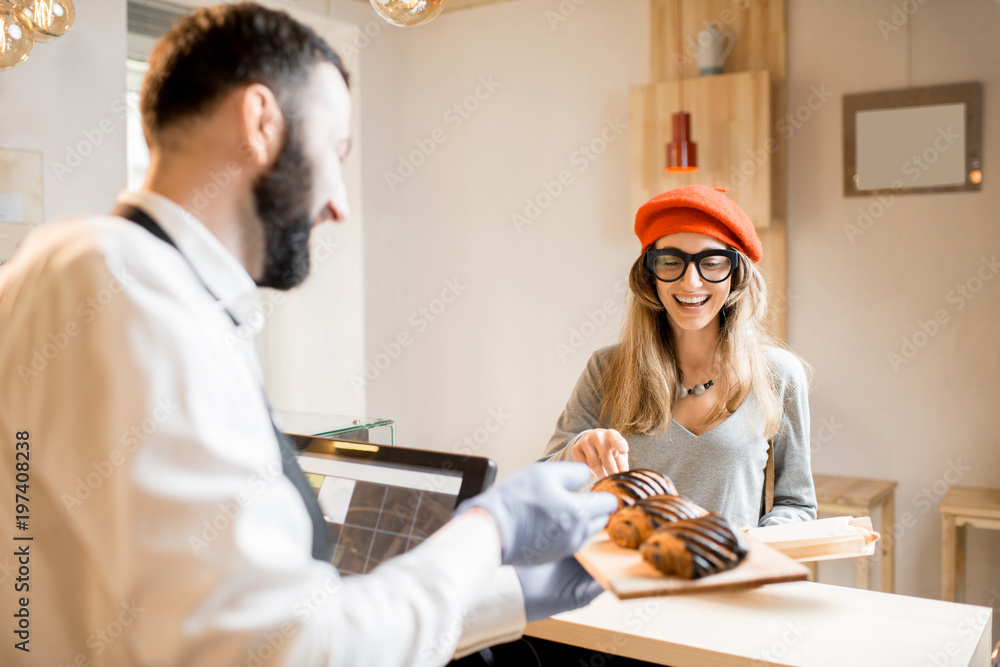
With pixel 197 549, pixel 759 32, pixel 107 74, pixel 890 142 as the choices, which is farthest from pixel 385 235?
pixel 197 549

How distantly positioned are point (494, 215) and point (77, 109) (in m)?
1.99

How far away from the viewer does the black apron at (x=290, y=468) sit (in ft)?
2.66

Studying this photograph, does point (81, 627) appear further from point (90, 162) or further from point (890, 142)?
point (890, 142)

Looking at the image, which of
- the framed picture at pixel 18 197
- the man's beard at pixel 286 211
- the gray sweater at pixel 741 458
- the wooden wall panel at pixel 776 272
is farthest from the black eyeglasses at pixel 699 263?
the framed picture at pixel 18 197

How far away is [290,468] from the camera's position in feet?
2.89

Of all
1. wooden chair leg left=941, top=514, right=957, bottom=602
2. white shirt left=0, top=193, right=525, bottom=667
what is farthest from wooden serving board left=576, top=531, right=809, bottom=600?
wooden chair leg left=941, top=514, right=957, bottom=602

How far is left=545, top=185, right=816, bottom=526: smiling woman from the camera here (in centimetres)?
198

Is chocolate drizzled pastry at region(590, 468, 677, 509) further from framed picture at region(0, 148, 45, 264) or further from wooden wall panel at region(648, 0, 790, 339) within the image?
framed picture at region(0, 148, 45, 264)

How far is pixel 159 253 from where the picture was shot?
75 cm

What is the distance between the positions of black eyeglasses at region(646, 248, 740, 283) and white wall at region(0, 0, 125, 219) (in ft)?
7.34

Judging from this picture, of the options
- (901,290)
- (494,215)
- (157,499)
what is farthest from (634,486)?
(494,215)

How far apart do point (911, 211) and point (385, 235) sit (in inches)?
103

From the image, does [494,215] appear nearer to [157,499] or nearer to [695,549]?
[695,549]

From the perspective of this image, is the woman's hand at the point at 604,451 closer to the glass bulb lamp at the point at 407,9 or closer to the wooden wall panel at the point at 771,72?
the glass bulb lamp at the point at 407,9
